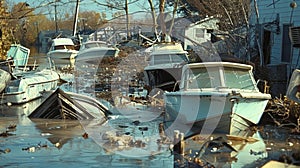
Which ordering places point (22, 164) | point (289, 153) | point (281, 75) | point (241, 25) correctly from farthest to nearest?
point (241, 25) → point (281, 75) → point (289, 153) → point (22, 164)

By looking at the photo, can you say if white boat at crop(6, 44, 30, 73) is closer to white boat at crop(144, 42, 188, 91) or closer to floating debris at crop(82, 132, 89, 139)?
white boat at crop(144, 42, 188, 91)

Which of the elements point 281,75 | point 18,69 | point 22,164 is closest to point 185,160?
point 22,164

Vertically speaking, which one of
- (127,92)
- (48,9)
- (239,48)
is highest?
(48,9)

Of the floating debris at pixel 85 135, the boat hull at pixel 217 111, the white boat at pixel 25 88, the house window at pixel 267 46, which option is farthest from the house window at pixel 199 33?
the floating debris at pixel 85 135

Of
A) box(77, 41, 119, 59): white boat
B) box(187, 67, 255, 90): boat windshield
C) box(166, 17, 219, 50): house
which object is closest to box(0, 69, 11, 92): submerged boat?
box(187, 67, 255, 90): boat windshield

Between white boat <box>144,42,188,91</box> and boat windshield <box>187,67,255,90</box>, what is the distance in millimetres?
5412

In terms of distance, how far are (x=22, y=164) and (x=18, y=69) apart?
18835 mm

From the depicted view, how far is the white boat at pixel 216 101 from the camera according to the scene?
47.4ft

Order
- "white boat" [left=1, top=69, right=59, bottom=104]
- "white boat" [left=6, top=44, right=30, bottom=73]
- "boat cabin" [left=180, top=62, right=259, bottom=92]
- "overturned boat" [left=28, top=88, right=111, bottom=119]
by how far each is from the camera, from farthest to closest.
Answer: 1. "white boat" [left=6, top=44, right=30, bottom=73]
2. "white boat" [left=1, top=69, right=59, bottom=104]
3. "overturned boat" [left=28, top=88, right=111, bottom=119]
4. "boat cabin" [left=180, top=62, right=259, bottom=92]

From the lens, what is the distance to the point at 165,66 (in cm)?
2253

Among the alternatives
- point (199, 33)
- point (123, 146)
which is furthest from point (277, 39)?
point (199, 33)

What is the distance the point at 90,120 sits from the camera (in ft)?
57.4

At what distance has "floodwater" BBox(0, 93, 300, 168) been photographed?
11.3 metres

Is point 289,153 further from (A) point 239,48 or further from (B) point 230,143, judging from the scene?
(A) point 239,48
